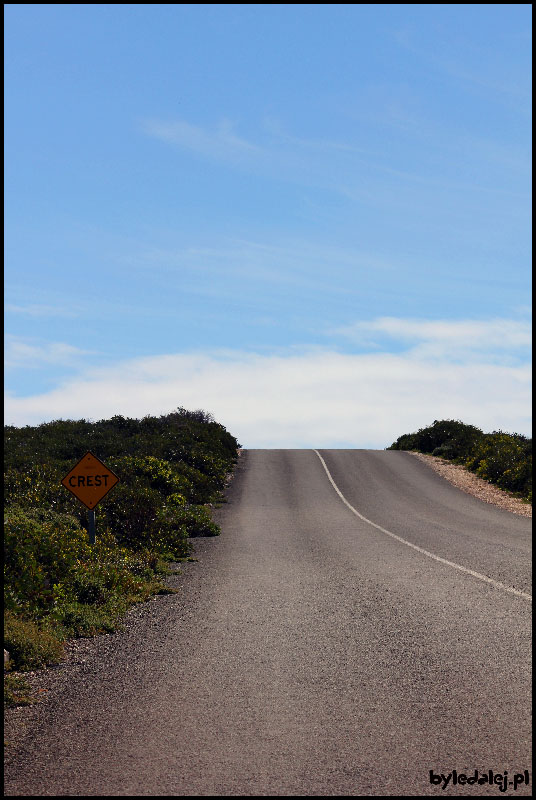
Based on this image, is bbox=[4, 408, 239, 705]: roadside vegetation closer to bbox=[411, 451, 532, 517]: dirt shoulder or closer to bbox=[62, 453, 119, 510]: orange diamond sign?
bbox=[62, 453, 119, 510]: orange diamond sign

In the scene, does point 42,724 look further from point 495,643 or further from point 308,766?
point 495,643

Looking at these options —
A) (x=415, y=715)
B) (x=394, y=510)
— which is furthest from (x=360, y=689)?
(x=394, y=510)

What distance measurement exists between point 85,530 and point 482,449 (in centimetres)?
2871

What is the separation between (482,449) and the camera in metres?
39.5

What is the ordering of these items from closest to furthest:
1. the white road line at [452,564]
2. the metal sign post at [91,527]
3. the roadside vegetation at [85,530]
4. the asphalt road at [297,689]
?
the asphalt road at [297,689] < the roadside vegetation at [85,530] < the white road line at [452,564] < the metal sign post at [91,527]

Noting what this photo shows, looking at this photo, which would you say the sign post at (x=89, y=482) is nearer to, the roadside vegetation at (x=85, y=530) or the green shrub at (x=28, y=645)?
the roadside vegetation at (x=85, y=530)

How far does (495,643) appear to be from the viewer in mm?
8664

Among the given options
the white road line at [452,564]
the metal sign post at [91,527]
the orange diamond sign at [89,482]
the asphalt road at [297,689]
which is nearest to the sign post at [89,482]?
the orange diamond sign at [89,482]

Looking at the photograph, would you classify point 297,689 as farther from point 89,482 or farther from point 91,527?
point 89,482

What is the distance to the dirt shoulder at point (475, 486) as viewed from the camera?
29.3 m

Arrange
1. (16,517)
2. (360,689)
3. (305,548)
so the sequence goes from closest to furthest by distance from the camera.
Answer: (360,689), (16,517), (305,548)

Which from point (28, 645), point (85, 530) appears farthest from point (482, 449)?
point (28, 645)

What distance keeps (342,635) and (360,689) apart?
7.18 ft

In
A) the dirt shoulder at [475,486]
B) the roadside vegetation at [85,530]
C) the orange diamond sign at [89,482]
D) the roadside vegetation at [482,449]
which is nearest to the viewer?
the roadside vegetation at [85,530]
